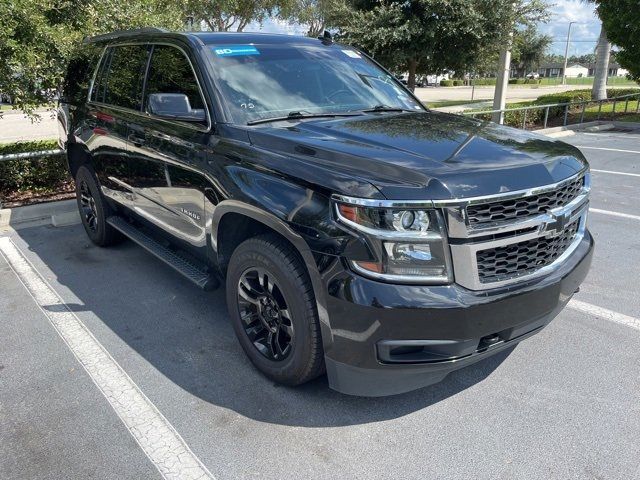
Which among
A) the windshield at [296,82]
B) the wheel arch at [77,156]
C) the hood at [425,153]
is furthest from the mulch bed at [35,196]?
the hood at [425,153]

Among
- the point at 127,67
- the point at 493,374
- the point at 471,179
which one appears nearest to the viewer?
the point at 471,179

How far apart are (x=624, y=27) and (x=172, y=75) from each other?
16780 mm

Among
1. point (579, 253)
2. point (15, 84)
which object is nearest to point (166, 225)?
point (579, 253)

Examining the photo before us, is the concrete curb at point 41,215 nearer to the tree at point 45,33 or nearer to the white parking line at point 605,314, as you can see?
the tree at point 45,33

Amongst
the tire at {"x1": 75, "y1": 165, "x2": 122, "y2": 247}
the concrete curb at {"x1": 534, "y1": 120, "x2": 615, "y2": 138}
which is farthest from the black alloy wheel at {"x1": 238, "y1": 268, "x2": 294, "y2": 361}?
the concrete curb at {"x1": 534, "y1": 120, "x2": 615, "y2": 138}

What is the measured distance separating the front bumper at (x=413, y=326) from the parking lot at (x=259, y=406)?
0.35 meters

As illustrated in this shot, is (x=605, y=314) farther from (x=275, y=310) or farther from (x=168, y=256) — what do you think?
(x=168, y=256)

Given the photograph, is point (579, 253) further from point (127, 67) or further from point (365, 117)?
point (127, 67)

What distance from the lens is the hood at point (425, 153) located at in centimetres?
239

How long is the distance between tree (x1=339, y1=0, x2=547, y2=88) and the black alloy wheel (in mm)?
10667

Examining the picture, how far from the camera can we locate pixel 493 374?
321 cm

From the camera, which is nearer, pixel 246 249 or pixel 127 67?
pixel 246 249

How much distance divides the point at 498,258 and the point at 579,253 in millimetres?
808

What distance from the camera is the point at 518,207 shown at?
251 centimetres
